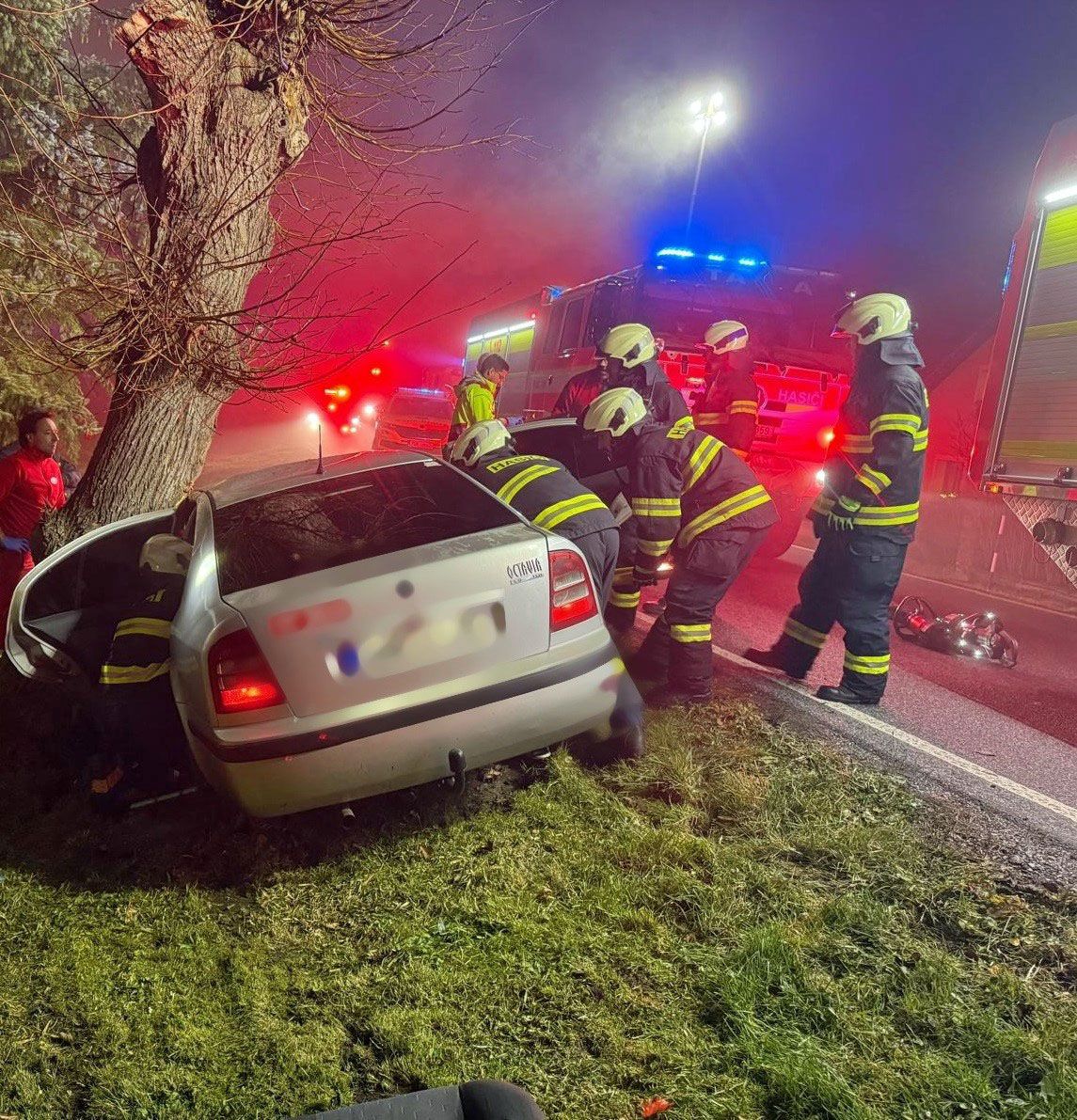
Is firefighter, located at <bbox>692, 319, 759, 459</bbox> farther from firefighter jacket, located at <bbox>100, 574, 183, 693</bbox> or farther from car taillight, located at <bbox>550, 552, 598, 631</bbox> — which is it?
firefighter jacket, located at <bbox>100, 574, 183, 693</bbox>

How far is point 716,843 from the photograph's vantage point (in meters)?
3.19

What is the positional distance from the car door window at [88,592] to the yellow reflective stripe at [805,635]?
11.2 ft

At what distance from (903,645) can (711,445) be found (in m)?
2.90

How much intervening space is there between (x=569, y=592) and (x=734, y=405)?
400 cm

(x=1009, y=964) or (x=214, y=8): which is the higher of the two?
(x=214, y=8)

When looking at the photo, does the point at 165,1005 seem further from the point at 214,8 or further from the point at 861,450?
the point at 214,8

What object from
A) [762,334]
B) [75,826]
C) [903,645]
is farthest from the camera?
[762,334]

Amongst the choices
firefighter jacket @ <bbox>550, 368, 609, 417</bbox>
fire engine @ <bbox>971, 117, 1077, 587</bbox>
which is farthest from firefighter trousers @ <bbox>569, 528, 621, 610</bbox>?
fire engine @ <bbox>971, 117, 1077, 587</bbox>

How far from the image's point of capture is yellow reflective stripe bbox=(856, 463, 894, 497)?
4.68 m

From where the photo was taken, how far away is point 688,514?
4809 millimetres

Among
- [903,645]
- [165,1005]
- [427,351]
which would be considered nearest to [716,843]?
[165,1005]

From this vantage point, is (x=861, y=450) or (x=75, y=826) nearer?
(x=75, y=826)

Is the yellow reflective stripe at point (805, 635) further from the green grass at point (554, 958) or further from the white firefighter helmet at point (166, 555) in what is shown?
the white firefighter helmet at point (166, 555)

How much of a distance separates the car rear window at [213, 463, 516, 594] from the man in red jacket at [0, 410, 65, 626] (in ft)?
9.43
